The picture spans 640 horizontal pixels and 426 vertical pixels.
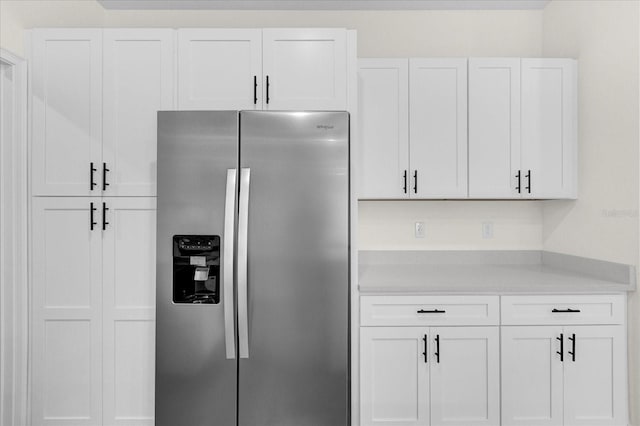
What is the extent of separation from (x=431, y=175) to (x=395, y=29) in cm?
114

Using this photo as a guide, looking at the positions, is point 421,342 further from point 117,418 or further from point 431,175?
point 117,418

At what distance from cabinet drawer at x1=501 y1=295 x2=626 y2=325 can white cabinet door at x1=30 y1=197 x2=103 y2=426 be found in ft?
7.31

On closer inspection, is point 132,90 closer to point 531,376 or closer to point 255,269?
point 255,269

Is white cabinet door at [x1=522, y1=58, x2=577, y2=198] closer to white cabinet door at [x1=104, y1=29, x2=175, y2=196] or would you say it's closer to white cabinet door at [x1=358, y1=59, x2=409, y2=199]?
white cabinet door at [x1=358, y1=59, x2=409, y2=199]

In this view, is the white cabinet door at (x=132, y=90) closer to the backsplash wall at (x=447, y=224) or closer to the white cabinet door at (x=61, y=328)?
the white cabinet door at (x=61, y=328)

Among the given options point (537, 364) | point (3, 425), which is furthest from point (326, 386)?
point (3, 425)

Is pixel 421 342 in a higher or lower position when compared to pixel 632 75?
lower

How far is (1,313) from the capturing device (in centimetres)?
229

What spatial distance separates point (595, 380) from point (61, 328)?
2882 millimetres

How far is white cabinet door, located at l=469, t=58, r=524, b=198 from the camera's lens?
273cm

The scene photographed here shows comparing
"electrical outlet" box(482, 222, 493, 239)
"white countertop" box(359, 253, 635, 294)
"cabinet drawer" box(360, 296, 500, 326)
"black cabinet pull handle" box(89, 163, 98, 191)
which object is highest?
"black cabinet pull handle" box(89, 163, 98, 191)

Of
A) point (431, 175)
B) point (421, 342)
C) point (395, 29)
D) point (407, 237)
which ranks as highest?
point (395, 29)

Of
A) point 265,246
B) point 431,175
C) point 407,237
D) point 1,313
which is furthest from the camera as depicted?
point 407,237

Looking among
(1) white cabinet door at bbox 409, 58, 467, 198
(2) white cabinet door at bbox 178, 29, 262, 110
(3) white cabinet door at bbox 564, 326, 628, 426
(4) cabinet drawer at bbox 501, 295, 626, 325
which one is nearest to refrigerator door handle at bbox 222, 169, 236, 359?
(2) white cabinet door at bbox 178, 29, 262, 110
